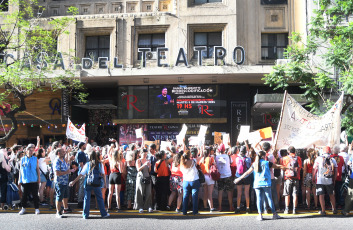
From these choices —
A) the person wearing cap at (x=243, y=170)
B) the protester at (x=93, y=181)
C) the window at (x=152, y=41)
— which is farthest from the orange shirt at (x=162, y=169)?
the window at (x=152, y=41)

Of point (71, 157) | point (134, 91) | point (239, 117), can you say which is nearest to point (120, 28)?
point (134, 91)

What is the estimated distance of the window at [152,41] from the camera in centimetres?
2188

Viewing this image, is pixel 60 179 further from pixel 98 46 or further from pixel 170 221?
pixel 98 46

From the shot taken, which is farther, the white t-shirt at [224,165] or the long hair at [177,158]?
the white t-shirt at [224,165]

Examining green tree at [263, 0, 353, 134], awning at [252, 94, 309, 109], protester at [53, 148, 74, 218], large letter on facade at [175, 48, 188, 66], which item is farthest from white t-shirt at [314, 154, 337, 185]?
large letter on facade at [175, 48, 188, 66]

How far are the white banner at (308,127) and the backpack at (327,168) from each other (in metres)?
0.41

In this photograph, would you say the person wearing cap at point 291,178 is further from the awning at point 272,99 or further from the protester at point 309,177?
the awning at point 272,99

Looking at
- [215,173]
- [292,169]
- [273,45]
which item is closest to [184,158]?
[215,173]

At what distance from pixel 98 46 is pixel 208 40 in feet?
21.7

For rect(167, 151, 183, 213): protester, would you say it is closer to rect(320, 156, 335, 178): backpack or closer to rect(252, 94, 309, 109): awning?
rect(320, 156, 335, 178): backpack

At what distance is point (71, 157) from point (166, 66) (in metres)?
9.82

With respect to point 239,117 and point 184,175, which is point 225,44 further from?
point 184,175

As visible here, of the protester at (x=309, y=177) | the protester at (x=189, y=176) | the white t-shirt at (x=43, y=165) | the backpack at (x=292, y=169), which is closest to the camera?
the protester at (x=189, y=176)

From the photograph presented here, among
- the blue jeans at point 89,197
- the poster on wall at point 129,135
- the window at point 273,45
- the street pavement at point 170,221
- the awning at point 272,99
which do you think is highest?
the window at point 273,45
